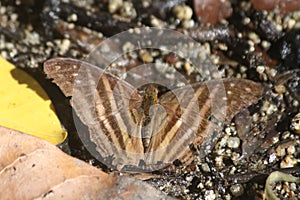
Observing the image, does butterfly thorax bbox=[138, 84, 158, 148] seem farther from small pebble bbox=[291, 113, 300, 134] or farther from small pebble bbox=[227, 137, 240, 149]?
small pebble bbox=[291, 113, 300, 134]

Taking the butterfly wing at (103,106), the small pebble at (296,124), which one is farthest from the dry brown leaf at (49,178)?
the small pebble at (296,124)

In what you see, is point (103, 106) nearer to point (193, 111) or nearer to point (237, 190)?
point (193, 111)

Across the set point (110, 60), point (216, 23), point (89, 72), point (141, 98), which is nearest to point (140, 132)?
point (141, 98)

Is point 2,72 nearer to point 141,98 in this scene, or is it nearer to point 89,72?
point 89,72

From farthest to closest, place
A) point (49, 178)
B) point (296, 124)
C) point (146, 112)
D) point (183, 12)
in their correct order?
1. point (183, 12)
2. point (296, 124)
3. point (146, 112)
4. point (49, 178)

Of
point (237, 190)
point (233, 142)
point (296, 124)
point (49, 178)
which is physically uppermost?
point (296, 124)

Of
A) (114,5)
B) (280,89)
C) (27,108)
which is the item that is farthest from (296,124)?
(27,108)

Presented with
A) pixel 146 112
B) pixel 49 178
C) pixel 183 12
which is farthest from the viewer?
pixel 183 12
